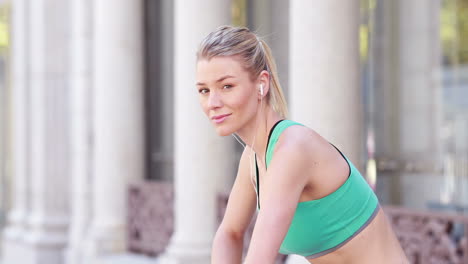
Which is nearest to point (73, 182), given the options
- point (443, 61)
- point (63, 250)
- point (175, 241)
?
point (63, 250)

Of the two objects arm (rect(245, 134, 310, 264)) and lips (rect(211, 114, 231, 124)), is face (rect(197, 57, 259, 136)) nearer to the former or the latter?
lips (rect(211, 114, 231, 124))

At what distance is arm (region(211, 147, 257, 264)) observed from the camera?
2.02 metres

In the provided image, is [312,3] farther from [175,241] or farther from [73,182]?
[73,182]

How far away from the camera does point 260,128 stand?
1.83 metres

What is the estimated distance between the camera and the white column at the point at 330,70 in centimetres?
606

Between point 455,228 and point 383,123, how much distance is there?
3.96 m

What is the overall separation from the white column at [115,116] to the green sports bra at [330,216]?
828 cm

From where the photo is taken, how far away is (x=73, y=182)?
36.7ft

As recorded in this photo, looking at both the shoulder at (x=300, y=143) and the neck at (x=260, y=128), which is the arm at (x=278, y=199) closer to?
the shoulder at (x=300, y=143)

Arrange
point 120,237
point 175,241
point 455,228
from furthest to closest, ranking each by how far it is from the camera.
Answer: point 120,237 < point 175,241 < point 455,228

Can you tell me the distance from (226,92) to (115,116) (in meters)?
8.36

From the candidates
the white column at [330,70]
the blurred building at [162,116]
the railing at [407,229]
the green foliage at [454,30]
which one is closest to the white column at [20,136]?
the blurred building at [162,116]

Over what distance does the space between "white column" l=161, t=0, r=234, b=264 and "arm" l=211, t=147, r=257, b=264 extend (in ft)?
19.5

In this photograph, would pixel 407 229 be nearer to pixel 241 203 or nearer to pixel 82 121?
pixel 241 203
